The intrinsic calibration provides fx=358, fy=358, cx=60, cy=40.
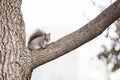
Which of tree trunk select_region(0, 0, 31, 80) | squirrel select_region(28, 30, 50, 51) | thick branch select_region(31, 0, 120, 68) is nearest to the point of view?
tree trunk select_region(0, 0, 31, 80)

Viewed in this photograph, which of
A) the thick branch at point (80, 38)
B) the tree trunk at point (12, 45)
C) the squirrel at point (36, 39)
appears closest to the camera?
the tree trunk at point (12, 45)

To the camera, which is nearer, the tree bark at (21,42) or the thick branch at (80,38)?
the tree bark at (21,42)

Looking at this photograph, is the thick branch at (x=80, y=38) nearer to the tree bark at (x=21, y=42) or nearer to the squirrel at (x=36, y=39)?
the tree bark at (x=21, y=42)

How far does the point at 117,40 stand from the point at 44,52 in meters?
4.30

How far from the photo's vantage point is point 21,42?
2.51m

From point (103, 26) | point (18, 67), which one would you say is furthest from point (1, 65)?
point (103, 26)

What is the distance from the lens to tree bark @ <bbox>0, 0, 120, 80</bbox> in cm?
245

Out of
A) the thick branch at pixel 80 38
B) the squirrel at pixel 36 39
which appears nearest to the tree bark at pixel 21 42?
the thick branch at pixel 80 38

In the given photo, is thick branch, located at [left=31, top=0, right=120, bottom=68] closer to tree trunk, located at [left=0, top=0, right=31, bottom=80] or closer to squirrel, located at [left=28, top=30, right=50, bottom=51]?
tree trunk, located at [left=0, top=0, right=31, bottom=80]

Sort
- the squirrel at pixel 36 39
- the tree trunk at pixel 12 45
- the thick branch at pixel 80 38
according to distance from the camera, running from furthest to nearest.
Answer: the squirrel at pixel 36 39 → the thick branch at pixel 80 38 → the tree trunk at pixel 12 45

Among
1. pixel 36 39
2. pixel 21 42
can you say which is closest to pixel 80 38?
pixel 21 42

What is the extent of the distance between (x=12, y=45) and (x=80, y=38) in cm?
48

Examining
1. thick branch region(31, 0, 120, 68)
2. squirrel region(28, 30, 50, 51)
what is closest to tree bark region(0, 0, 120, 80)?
thick branch region(31, 0, 120, 68)

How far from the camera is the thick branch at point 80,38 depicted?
8.37ft
